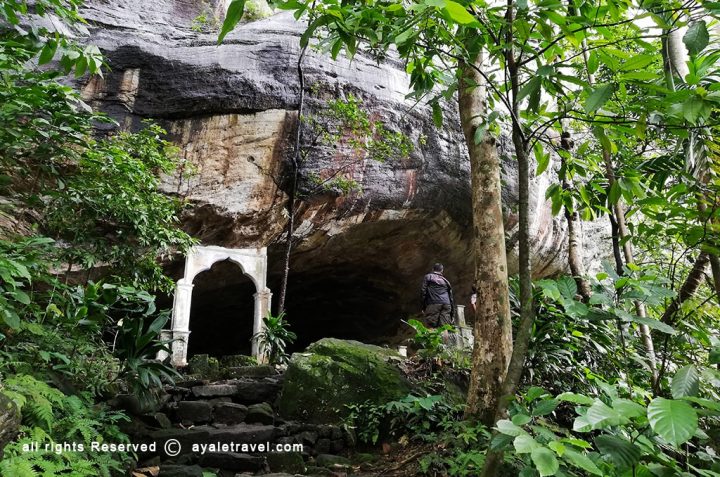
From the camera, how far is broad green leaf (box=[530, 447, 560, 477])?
1310 millimetres

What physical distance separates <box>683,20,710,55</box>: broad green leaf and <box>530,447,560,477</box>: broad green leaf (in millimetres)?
1356

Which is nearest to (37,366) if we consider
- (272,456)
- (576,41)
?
(272,456)

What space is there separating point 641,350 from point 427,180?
7007 millimetres

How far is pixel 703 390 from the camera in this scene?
323cm

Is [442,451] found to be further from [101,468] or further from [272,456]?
[101,468]

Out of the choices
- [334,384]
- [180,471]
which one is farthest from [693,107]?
[334,384]

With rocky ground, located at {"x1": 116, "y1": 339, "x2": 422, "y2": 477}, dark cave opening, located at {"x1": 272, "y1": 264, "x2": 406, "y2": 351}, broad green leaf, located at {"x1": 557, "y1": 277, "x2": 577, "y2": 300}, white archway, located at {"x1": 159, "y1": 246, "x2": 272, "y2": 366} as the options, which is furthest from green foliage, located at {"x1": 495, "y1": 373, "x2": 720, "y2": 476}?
dark cave opening, located at {"x1": 272, "y1": 264, "x2": 406, "y2": 351}

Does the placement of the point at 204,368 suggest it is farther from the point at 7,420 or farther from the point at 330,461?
the point at 7,420

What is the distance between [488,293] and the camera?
369cm

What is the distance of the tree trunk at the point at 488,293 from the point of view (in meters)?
3.52

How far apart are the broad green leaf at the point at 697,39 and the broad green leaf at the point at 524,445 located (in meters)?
1.35

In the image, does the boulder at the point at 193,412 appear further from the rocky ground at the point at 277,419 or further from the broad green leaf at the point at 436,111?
the broad green leaf at the point at 436,111

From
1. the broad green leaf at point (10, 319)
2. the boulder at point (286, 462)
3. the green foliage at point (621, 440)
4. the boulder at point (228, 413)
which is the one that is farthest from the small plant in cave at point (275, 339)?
the green foliage at point (621, 440)

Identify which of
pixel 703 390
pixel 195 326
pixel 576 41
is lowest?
pixel 195 326
